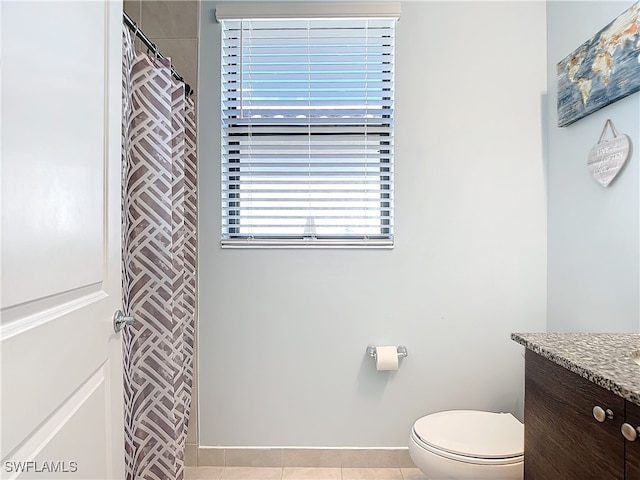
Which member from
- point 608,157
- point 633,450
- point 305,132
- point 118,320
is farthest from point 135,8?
point 633,450

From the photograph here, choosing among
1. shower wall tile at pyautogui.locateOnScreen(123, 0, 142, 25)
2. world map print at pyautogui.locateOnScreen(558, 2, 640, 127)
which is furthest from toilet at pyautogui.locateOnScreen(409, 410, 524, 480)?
shower wall tile at pyautogui.locateOnScreen(123, 0, 142, 25)

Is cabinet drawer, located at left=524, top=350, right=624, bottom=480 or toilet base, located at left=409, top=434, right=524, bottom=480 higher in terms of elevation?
cabinet drawer, located at left=524, top=350, right=624, bottom=480

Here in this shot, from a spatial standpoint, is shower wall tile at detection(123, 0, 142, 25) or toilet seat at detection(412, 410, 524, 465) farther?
shower wall tile at detection(123, 0, 142, 25)

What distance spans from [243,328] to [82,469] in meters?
1.04

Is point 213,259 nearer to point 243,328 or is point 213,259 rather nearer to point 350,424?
point 243,328

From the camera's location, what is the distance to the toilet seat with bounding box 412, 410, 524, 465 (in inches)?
51.3

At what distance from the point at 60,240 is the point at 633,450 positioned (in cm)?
115

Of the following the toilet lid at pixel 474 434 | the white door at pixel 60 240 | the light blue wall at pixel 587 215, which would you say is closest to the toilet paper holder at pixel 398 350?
the toilet lid at pixel 474 434

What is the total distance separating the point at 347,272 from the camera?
6.08ft

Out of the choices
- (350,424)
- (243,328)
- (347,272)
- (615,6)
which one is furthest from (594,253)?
(243,328)

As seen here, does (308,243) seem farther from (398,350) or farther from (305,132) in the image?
(398,350)

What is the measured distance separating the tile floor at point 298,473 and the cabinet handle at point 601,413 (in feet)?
4.17

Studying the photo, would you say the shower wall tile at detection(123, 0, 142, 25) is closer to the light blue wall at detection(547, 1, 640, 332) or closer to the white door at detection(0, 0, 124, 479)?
the white door at detection(0, 0, 124, 479)

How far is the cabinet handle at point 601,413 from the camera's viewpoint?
74 centimetres
